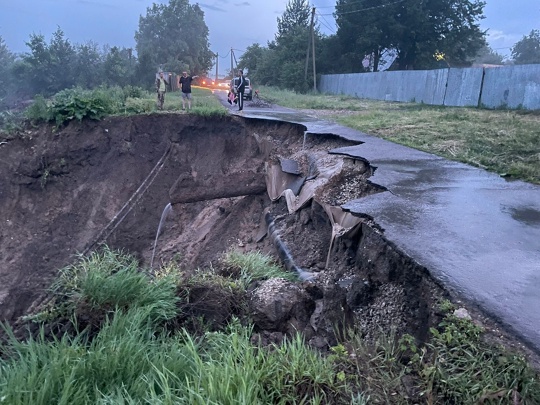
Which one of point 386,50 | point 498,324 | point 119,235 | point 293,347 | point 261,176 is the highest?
point 386,50

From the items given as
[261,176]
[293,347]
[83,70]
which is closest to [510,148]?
[261,176]

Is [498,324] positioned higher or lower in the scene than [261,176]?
higher

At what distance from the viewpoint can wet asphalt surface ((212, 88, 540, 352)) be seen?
323 cm

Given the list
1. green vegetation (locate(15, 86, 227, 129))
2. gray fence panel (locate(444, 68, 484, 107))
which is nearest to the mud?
green vegetation (locate(15, 86, 227, 129))

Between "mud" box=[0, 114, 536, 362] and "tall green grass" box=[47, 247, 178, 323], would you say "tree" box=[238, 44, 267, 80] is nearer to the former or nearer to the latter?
"mud" box=[0, 114, 536, 362]

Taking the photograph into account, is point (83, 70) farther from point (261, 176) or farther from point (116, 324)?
point (116, 324)

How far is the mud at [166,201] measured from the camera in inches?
263

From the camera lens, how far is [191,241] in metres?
11.0

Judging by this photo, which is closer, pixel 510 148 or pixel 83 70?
pixel 510 148

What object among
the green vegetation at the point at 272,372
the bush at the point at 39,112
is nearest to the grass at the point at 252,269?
the green vegetation at the point at 272,372

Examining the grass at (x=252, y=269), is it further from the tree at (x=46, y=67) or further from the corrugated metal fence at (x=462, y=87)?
the tree at (x=46, y=67)

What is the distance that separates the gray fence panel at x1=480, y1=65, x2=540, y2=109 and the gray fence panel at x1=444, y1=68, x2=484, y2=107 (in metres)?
0.41

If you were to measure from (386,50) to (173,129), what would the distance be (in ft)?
96.1

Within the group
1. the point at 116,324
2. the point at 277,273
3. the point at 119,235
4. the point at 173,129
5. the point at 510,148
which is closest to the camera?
the point at 116,324
